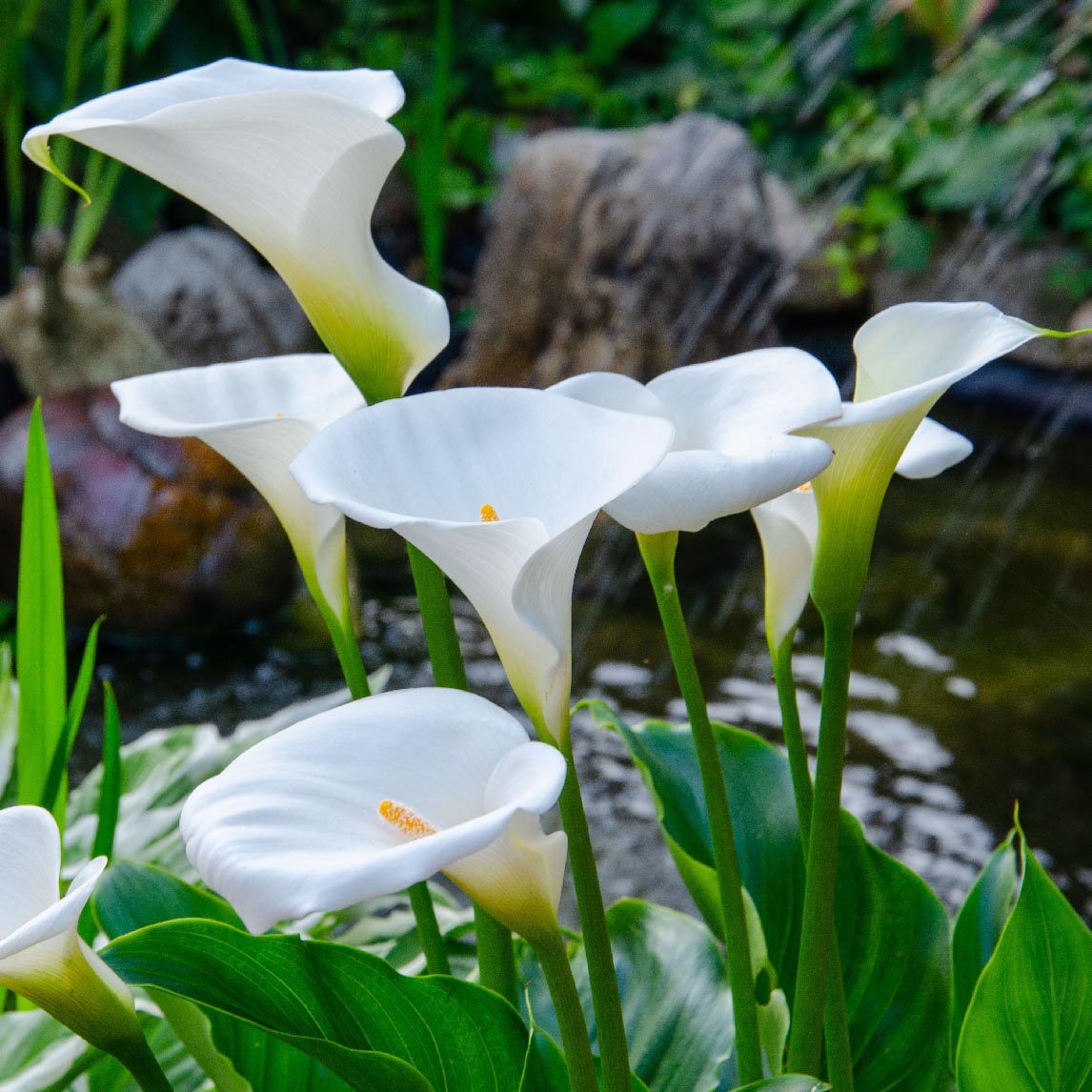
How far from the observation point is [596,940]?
0.50 metres

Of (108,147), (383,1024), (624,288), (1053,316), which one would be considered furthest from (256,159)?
(1053,316)

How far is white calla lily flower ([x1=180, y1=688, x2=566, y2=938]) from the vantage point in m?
0.35

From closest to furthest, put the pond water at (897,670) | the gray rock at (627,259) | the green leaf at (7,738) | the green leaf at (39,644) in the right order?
the green leaf at (39,644) → the green leaf at (7,738) → the pond water at (897,670) → the gray rock at (627,259)

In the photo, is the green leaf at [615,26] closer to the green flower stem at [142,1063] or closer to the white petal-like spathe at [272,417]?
the white petal-like spathe at [272,417]

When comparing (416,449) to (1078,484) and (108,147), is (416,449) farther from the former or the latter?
(1078,484)

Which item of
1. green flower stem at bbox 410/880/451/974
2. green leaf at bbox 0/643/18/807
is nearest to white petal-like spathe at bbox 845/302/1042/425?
green flower stem at bbox 410/880/451/974

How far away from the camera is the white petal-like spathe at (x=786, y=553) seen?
598 millimetres

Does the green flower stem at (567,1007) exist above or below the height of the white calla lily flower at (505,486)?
below

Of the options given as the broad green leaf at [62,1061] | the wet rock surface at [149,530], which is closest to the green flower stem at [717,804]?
the broad green leaf at [62,1061]

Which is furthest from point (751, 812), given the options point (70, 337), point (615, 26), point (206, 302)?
point (615, 26)

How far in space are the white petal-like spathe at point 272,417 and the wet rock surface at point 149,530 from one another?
6.14 ft

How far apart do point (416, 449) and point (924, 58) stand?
487 centimetres

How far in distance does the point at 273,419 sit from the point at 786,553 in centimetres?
25

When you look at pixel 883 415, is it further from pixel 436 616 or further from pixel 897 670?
pixel 897 670
